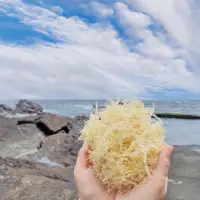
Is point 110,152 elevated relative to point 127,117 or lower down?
lower down

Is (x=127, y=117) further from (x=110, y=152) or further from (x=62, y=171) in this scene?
(x=62, y=171)

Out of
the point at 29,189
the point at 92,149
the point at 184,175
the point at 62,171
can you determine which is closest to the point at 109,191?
the point at 92,149

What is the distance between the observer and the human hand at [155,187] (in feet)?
6.21

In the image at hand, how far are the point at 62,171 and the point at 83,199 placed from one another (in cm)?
1003

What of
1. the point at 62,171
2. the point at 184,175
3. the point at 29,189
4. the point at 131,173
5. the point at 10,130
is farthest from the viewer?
the point at 10,130

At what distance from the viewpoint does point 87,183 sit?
6.72 ft

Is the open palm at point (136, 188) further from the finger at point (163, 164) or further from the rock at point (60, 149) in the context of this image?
the rock at point (60, 149)

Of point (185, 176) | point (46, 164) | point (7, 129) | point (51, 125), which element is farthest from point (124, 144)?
point (7, 129)

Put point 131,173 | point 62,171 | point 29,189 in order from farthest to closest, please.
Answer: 1. point 62,171
2. point 29,189
3. point 131,173

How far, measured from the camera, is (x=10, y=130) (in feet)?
65.6

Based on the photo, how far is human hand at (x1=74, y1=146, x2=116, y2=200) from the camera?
1990 millimetres

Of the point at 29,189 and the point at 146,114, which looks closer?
the point at 146,114

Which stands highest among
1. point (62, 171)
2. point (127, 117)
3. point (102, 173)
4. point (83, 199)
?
point (127, 117)

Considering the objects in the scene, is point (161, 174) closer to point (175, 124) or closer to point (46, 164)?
point (46, 164)
